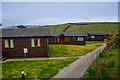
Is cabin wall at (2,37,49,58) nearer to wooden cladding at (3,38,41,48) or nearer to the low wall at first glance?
wooden cladding at (3,38,41,48)

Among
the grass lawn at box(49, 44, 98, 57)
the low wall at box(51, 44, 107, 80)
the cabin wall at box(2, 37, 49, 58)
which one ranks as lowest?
the low wall at box(51, 44, 107, 80)

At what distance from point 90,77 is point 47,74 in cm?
390

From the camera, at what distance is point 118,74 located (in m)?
6.84

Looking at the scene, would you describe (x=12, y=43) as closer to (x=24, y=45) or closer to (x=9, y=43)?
(x=9, y=43)

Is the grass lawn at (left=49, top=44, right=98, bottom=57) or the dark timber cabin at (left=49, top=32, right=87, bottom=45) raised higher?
the dark timber cabin at (left=49, top=32, right=87, bottom=45)

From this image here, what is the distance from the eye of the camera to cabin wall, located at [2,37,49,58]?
14.5 m

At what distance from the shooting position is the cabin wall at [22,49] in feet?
47.5

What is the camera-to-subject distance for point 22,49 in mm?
14578

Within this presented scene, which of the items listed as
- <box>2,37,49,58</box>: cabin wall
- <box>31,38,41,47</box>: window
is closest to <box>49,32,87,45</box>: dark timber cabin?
<box>2,37,49,58</box>: cabin wall

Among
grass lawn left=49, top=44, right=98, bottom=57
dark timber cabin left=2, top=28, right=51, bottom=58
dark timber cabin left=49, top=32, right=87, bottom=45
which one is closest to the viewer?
dark timber cabin left=2, top=28, right=51, bottom=58

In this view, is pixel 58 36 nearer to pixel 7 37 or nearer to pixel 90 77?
pixel 7 37

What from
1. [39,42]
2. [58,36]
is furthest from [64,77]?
[58,36]

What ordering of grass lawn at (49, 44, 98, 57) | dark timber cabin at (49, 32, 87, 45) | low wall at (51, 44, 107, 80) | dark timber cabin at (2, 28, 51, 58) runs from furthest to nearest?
dark timber cabin at (49, 32, 87, 45) < grass lawn at (49, 44, 98, 57) < dark timber cabin at (2, 28, 51, 58) < low wall at (51, 44, 107, 80)

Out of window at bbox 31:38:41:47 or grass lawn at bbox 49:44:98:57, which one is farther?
grass lawn at bbox 49:44:98:57
